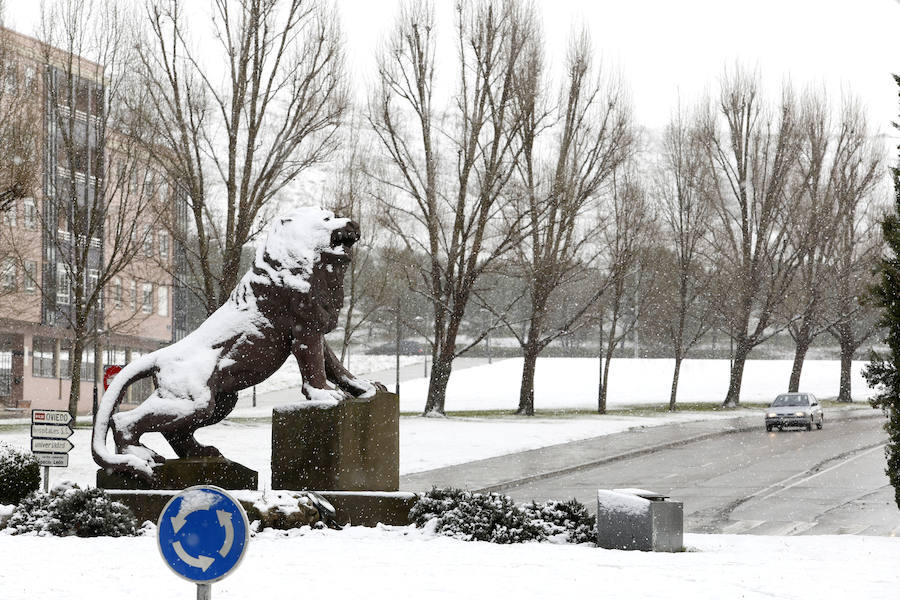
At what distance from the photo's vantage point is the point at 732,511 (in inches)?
656

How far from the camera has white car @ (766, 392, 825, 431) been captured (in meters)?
34.6

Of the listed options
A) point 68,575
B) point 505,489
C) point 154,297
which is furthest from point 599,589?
point 154,297

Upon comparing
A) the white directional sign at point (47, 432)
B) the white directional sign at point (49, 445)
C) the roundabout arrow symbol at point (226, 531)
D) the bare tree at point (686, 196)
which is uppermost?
the bare tree at point (686, 196)

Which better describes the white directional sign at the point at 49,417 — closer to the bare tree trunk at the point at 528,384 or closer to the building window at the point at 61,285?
the bare tree trunk at the point at 528,384

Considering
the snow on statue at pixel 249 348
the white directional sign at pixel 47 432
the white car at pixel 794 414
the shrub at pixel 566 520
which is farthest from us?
the white car at pixel 794 414

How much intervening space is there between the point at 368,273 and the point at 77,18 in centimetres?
3537

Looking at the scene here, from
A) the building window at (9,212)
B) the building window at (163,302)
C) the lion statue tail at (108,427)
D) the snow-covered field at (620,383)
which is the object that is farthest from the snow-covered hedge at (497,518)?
the building window at (163,302)

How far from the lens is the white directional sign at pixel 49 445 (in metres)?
14.5

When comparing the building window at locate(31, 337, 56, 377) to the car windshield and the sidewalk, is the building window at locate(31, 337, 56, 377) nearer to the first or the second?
the sidewalk

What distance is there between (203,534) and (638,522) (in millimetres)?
7338

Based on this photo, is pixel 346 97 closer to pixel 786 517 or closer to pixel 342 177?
pixel 342 177

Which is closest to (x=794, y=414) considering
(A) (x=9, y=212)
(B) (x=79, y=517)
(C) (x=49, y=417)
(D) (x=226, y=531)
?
(C) (x=49, y=417)

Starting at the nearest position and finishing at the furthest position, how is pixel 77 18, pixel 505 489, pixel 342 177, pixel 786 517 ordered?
pixel 786 517, pixel 505 489, pixel 77 18, pixel 342 177

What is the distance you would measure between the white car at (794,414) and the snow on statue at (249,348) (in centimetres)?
2530
